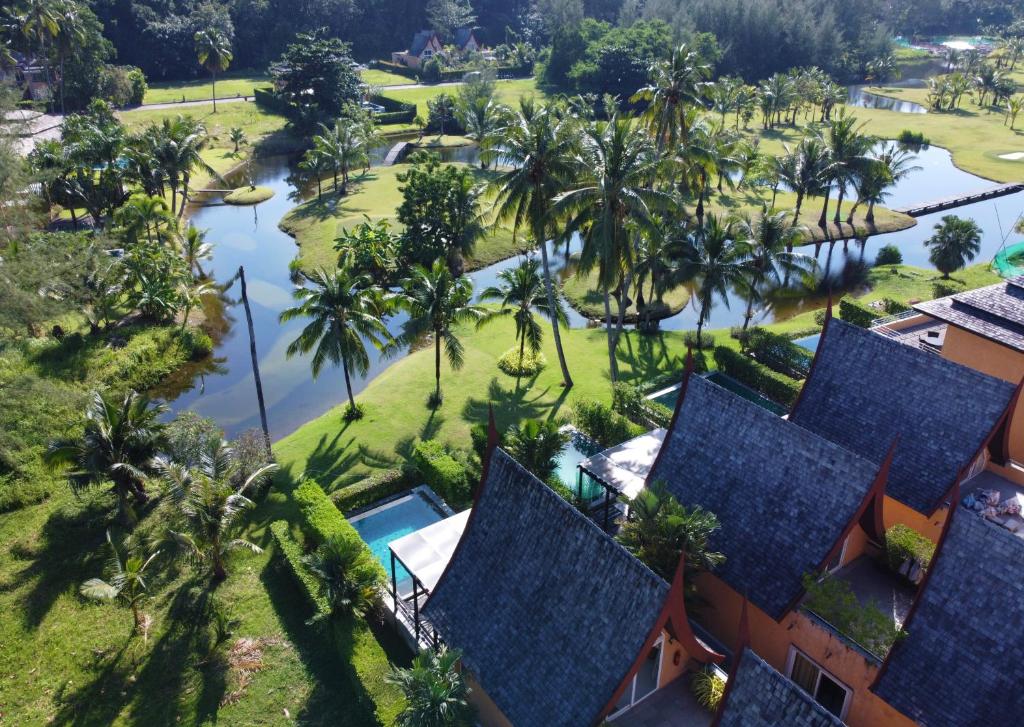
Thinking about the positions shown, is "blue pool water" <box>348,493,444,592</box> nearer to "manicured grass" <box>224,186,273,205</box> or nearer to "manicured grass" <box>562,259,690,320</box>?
"manicured grass" <box>562,259,690,320</box>

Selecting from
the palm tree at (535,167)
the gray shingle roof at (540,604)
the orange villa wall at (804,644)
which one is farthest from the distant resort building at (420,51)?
the orange villa wall at (804,644)

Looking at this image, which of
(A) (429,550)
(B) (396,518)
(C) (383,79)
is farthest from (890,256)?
(C) (383,79)

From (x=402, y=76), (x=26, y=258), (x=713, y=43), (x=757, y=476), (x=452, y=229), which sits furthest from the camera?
(x=402, y=76)

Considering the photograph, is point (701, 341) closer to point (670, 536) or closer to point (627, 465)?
point (627, 465)

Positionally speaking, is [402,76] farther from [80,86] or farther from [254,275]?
[254,275]

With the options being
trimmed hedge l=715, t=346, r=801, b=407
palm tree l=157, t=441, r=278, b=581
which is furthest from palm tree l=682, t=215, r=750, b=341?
palm tree l=157, t=441, r=278, b=581

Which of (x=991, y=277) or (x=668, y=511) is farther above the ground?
(x=668, y=511)

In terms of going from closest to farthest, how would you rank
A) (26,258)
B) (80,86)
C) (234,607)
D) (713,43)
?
(234,607)
(26,258)
(80,86)
(713,43)

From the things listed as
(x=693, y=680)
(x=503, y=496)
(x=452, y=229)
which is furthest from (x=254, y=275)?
(x=693, y=680)
